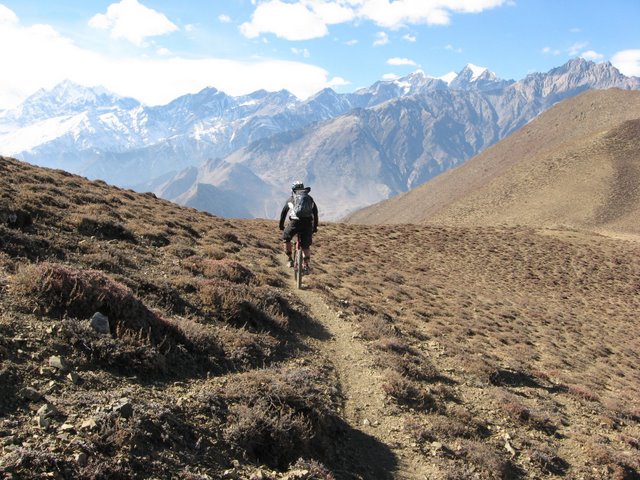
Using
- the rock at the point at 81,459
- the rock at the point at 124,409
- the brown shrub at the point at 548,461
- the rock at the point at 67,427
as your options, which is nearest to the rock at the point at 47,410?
the rock at the point at 67,427

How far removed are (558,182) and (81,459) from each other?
131479mm

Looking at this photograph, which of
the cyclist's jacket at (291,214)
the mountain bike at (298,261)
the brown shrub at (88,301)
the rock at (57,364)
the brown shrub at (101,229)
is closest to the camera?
the rock at (57,364)

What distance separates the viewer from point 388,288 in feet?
74.7

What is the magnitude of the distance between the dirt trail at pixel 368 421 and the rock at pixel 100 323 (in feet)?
14.2

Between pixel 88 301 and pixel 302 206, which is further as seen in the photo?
pixel 302 206

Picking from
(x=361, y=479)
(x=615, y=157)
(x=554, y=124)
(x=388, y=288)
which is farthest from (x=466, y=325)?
(x=554, y=124)

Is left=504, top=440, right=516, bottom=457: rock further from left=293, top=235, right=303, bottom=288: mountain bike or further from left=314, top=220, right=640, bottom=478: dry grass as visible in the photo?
left=293, top=235, right=303, bottom=288: mountain bike

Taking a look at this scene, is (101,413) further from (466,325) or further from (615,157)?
(615,157)

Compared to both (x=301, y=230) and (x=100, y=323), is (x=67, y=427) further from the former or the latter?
(x=301, y=230)

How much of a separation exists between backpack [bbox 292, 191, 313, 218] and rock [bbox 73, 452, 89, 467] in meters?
11.2

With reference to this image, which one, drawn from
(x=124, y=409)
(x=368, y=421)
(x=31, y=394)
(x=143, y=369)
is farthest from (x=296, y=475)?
(x=31, y=394)

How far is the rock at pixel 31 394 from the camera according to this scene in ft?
17.9

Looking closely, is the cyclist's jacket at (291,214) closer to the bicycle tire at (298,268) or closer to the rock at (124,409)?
the bicycle tire at (298,268)

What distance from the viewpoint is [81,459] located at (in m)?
4.67
